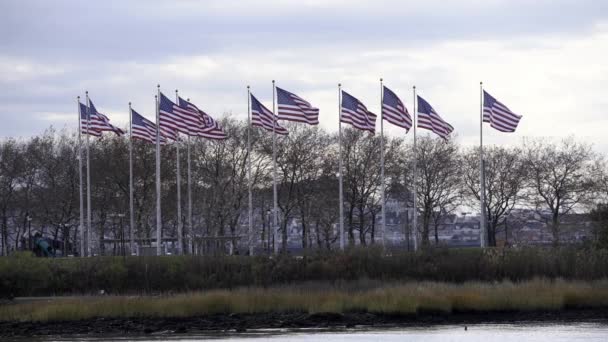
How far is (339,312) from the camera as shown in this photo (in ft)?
178

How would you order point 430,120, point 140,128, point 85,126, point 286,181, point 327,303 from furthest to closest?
point 286,181, point 85,126, point 140,128, point 430,120, point 327,303

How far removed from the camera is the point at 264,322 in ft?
177

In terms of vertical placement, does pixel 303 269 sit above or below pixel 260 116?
below

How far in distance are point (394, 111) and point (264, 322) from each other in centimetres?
2138

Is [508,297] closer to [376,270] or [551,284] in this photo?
[551,284]

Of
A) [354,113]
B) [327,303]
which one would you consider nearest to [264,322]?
[327,303]

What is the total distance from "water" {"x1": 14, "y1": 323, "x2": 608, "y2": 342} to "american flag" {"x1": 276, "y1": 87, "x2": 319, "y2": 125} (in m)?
19.4

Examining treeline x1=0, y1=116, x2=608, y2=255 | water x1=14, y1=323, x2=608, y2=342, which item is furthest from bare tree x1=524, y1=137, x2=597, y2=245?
water x1=14, y1=323, x2=608, y2=342

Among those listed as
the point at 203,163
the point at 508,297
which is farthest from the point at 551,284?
the point at 203,163

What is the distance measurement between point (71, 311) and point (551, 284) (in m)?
23.8

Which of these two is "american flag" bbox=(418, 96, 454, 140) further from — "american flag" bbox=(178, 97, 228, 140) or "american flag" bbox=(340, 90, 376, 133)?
"american flag" bbox=(178, 97, 228, 140)

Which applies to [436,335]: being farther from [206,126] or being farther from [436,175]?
[436,175]

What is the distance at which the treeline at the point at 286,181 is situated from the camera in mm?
105375

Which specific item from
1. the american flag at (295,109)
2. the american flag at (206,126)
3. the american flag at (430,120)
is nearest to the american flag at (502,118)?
the american flag at (430,120)
